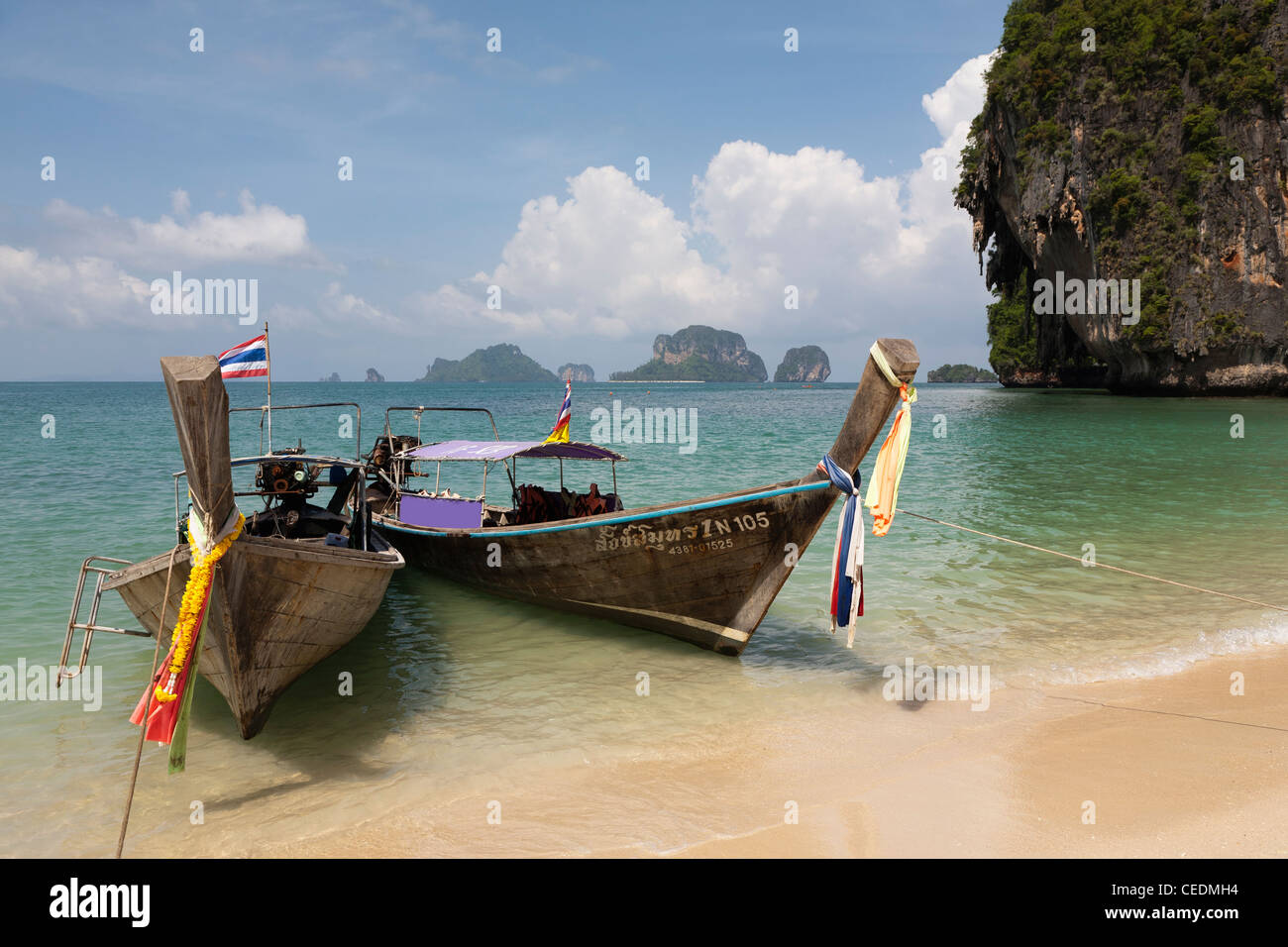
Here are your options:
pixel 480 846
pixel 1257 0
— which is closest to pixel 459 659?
pixel 480 846

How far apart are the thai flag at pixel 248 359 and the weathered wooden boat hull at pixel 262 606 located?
2.88 metres

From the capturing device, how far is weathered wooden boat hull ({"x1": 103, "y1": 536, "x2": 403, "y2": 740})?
5.30m

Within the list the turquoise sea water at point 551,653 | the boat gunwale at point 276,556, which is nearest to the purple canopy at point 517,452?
the turquoise sea water at point 551,653

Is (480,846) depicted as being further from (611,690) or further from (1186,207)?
(1186,207)

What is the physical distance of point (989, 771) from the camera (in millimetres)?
5250

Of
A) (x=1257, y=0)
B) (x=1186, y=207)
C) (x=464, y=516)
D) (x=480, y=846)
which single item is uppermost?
(x=1257, y=0)

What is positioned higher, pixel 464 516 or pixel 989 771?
pixel 464 516

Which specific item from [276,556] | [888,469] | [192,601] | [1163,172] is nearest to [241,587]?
[276,556]

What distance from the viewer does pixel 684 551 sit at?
745 centimetres

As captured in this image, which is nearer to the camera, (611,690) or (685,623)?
(611,690)

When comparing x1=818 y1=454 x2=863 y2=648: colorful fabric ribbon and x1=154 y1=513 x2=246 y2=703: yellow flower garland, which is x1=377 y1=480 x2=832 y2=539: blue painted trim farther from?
x1=154 y1=513 x2=246 y2=703: yellow flower garland

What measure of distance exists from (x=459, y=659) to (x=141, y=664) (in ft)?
10.3

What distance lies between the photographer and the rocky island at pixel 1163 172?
3972 centimetres

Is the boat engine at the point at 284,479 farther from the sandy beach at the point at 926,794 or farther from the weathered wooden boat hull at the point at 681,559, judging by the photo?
the sandy beach at the point at 926,794
